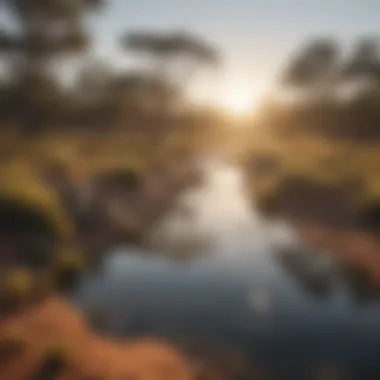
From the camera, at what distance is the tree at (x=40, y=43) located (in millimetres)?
6113

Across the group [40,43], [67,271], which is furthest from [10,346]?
[40,43]

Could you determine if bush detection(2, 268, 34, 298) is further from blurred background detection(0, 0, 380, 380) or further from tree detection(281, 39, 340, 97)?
tree detection(281, 39, 340, 97)

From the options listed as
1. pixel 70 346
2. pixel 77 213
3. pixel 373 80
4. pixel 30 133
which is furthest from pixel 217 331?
pixel 373 80

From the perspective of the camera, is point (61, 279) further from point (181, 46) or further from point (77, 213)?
point (181, 46)

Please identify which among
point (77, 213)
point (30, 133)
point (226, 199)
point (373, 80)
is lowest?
point (77, 213)

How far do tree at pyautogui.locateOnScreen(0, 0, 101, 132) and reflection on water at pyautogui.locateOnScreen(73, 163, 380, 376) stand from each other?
2.80 m

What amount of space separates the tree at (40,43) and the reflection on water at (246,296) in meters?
2.80

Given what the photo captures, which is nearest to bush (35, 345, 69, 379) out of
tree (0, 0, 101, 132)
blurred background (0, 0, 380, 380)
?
blurred background (0, 0, 380, 380)

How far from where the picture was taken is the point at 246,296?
4.39 m

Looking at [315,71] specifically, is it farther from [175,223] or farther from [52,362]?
[52,362]

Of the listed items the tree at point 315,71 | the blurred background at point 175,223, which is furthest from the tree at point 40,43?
the tree at point 315,71

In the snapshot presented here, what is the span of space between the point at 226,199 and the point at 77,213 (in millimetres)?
3297

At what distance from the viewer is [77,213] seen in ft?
19.6

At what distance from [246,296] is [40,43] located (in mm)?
4861
